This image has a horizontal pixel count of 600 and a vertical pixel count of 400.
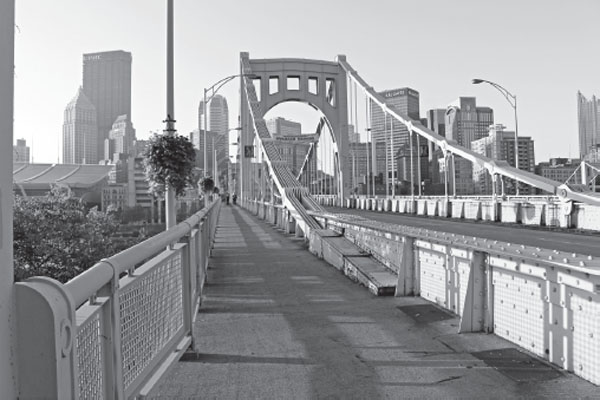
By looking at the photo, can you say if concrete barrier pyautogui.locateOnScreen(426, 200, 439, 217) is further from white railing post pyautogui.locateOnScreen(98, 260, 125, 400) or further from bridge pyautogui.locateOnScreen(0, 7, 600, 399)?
white railing post pyautogui.locateOnScreen(98, 260, 125, 400)

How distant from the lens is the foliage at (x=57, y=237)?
27.0m

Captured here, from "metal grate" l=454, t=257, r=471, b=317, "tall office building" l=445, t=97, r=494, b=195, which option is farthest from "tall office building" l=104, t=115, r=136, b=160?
"metal grate" l=454, t=257, r=471, b=317

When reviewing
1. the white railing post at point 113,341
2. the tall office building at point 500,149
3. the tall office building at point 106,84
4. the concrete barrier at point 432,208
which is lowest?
the white railing post at point 113,341

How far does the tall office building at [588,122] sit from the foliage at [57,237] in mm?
53502

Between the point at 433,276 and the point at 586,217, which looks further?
the point at 586,217

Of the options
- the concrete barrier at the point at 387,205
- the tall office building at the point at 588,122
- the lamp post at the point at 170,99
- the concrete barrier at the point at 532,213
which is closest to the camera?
the lamp post at the point at 170,99

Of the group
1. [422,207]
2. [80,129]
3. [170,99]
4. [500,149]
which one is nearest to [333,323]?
[170,99]

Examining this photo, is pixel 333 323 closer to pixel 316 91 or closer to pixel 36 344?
pixel 36 344

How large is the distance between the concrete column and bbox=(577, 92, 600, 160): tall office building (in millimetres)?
68871

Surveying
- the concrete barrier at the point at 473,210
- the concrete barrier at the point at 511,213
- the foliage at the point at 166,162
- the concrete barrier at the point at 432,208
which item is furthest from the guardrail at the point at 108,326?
the concrete barrier at the point at 432,208

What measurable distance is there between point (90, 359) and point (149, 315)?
53.2 inches

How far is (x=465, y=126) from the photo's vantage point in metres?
59.7

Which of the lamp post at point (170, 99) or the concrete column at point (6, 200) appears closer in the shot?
the concrete column at point (6, 200)

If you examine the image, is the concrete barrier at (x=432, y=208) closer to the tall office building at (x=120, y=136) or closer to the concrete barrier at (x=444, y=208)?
the concrete barrier at (x=444, y=208)
